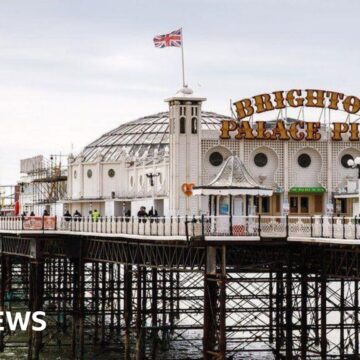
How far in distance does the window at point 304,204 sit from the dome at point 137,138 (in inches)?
1240

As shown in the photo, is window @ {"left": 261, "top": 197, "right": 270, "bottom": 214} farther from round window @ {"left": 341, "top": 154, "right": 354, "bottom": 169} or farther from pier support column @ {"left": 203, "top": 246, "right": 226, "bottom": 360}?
pier support column @ {"left": 203, "top": 246, "right": 226, "bottom": 360}

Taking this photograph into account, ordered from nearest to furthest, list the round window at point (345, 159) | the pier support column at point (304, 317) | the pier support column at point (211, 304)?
the pier support column at point (211, 304), the pier support column at point (304, 317), the round window at point (345, 159)

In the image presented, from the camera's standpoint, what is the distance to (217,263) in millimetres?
57469

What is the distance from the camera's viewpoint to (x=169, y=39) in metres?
74.7

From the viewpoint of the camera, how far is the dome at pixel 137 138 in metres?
110

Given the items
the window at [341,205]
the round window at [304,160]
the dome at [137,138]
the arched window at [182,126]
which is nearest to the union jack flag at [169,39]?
the arched window at [182,126]

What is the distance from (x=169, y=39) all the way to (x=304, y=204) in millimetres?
12405

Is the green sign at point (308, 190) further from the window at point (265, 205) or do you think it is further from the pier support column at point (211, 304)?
the pier support column at point (211, 304)

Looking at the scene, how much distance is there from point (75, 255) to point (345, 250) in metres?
27.2

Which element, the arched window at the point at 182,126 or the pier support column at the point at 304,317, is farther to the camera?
the arched window at the point at 182,126

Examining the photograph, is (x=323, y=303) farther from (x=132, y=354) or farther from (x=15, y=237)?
(x=15, y=237)

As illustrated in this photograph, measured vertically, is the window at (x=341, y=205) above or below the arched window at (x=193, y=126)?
below

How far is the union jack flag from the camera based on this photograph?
7444cm

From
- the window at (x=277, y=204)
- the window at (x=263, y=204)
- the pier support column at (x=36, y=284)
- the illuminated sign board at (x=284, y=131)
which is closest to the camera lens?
the window at (x=263, y=204)
